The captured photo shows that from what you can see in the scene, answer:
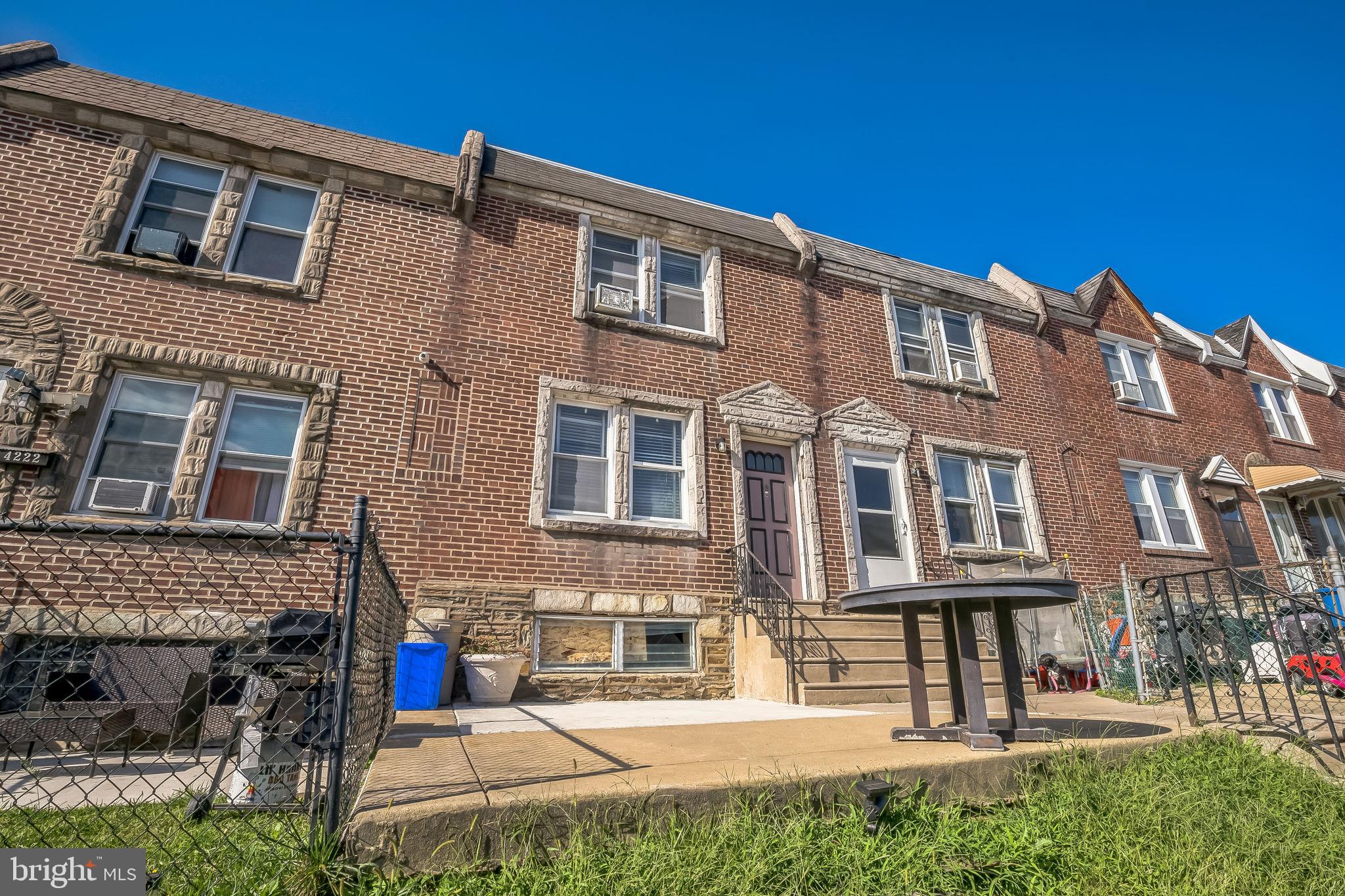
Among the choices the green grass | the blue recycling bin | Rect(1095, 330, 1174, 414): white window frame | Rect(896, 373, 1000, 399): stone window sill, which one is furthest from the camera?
Rect(1095, 330, 1174, 414): white window frame

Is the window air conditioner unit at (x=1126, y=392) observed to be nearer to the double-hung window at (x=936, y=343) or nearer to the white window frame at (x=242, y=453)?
the double-hung window at (x=936, y=343)

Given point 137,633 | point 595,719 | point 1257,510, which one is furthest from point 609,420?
point 1257,510

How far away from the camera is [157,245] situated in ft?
25.8


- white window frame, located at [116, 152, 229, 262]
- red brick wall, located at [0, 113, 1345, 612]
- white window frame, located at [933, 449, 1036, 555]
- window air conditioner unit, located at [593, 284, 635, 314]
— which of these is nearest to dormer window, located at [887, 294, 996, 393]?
red brick wall, located at [0, 113, 1345, 612]

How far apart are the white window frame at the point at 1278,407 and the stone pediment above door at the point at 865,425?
11.8m

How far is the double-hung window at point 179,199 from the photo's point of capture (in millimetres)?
8195

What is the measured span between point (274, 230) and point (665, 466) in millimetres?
6199

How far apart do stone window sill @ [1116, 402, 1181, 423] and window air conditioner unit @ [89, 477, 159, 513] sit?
16522 millimetres

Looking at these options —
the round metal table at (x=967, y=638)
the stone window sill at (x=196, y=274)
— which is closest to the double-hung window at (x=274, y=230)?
the stone window sill at (x=196, y=274)

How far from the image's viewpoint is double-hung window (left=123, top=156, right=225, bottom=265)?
8195 millimetres

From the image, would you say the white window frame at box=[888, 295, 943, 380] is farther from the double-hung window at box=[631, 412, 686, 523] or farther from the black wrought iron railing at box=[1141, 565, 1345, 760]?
the black wrought iron railing at box=[1141, 565, 1345, 760]

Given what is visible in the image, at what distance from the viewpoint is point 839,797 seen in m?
2.76

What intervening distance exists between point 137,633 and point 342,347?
377cm

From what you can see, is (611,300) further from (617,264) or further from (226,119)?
(226,119)
